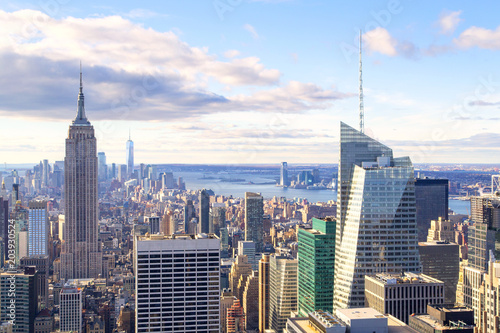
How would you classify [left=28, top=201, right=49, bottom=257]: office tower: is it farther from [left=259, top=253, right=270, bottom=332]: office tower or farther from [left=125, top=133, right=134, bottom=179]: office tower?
[left=259, top=253, right=270, bottom=332]: office tower

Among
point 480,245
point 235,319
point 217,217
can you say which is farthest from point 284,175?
point 480,245

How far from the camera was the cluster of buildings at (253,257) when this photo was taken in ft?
60.6

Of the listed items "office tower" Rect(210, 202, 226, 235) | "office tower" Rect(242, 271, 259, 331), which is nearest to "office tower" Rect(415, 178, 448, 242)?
"office tower" Rect(242, 271, 259, 331)

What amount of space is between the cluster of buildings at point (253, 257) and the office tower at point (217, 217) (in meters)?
0.15

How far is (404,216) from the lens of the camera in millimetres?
21828

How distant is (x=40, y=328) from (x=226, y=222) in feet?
88.0

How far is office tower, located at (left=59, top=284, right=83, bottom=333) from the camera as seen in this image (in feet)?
97.1

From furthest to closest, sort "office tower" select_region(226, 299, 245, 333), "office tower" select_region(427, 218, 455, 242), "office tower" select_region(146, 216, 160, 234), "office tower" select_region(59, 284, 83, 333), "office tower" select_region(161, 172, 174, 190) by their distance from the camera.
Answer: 1. "office tower" select_region(161, 172, 174, 190)
2. "office tower" select_region(146, 216, 160, 234)
3. "office tower" select_region(427, 218, 455, 242)
4. "office tower" select_region(226, 299, 245, 333)
5. "office tower" select_region(59, 284, 83, 333)

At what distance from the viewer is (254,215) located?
170ft

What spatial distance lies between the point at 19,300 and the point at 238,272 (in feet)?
49.5

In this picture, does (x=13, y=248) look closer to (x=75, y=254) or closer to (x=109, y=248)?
(x=75, y=254)

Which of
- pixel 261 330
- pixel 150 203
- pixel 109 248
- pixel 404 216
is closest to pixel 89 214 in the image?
pixel 109 248

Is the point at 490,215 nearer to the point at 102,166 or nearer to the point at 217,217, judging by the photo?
the point at 217,217

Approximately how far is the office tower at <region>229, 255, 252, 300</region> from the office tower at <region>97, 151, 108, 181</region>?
62.7 ft
